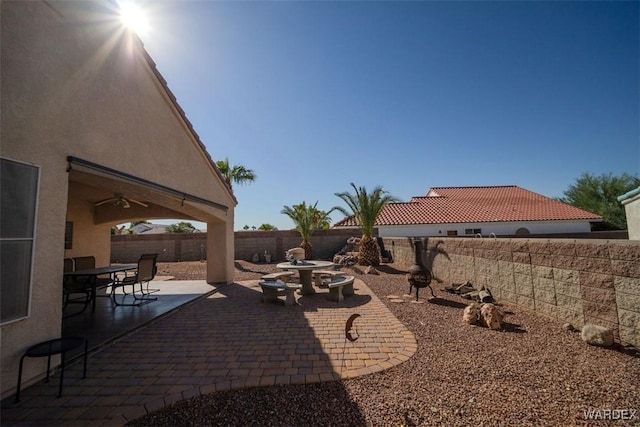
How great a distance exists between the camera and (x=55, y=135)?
12.6 ft

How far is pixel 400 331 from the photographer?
5227 mm

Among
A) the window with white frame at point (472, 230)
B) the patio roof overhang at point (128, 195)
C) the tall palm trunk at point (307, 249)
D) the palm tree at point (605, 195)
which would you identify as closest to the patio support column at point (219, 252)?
the patio roof overhang at point (128, 195)

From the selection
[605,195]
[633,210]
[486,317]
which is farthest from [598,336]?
[605,195]

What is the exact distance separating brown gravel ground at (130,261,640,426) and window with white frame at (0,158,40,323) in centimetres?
227

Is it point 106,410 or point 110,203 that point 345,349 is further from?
point 110,203

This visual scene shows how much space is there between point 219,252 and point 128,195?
4486 millimetres

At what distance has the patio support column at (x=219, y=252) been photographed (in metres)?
10.5

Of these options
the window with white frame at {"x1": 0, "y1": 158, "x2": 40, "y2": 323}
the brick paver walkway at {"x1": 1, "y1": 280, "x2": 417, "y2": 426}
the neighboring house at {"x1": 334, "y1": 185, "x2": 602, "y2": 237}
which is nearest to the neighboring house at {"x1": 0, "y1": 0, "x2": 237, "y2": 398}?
the window with white frame at {"x1": 0, "y1": 158, "x2": 40, "y2": 323}

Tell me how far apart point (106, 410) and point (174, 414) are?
84 centimetres

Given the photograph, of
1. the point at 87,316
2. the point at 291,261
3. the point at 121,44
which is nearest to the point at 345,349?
the point at 291,261

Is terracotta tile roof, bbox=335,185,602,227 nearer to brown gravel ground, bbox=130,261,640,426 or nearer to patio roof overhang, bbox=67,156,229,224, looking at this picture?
patio roof overhang, bbox=67,156,229,224

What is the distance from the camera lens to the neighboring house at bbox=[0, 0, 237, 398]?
3299 mm

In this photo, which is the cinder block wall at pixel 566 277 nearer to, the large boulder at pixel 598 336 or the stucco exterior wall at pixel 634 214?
the large boulder at pixel 598 336

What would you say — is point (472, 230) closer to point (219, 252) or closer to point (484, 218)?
point (484, 218)
